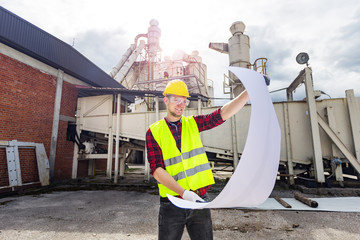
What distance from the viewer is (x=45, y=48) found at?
26.6 ft

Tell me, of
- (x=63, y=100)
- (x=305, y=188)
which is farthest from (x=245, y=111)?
(x=63, y=100)

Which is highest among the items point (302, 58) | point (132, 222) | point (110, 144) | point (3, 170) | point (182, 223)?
point (302, 58)

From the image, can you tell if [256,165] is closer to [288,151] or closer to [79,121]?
[288,151]

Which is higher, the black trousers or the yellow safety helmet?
the yellow safety helmet

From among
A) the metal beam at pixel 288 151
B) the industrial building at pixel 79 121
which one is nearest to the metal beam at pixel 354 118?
the industrial building at pixel 79 121

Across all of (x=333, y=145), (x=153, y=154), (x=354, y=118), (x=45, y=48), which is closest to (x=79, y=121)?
(x=45, y=48)

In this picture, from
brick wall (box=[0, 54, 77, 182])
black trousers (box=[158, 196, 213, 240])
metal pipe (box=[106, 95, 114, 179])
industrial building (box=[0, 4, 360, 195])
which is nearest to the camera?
black trousers (box=[158, 196, 213, 240])

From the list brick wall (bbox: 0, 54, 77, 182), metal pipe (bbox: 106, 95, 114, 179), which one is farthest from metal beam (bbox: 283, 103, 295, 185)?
brick wall (bbox: 0, 54, 77, 182)

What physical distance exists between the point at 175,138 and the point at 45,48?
9.31m

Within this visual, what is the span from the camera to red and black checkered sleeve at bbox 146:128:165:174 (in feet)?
4.88

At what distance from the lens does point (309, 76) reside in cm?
682

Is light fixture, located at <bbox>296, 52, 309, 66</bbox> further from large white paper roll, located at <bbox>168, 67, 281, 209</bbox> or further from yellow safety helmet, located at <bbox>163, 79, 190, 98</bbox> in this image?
large white paper roll, located at <bbox>168, 67, 281, 209</bbox>

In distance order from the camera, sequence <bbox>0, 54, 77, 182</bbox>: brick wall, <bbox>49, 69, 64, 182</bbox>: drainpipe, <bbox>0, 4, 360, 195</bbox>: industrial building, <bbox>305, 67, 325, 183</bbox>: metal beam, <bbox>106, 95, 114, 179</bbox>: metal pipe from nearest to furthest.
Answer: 1. <bbox>305, 67, 325, 183</bbox>: metal beam
2. <bbox>0, 4, 360, 195</bbox>: industrial building
3. <bbox>0, 54, 77, 182</bbox>: brick wall
4. <bbox>49, 69, 64, 182</bbox>: drainpipe
5. <bbox>106, 95, 114, 179</bbox>: metal pipe

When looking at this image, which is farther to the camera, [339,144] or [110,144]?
[110,144]
